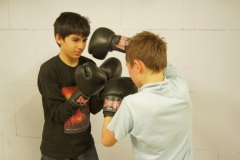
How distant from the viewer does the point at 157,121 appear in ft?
2.82

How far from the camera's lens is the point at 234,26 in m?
1.54

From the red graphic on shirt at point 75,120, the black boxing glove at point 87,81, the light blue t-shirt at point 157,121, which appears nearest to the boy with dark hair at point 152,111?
the light blue t-shirt at point 157,121

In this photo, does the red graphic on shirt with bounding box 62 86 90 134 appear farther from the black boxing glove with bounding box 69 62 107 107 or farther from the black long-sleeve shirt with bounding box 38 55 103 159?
the black boxing glove with bounding box 69 62 107 107

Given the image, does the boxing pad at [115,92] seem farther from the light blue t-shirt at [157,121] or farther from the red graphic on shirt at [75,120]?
the red graphic on shirt at [75,120]

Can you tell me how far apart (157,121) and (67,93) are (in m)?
0.53

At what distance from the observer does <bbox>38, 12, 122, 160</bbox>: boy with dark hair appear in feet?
3.73

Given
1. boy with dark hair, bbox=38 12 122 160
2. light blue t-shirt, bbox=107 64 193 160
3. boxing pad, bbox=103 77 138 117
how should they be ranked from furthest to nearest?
boy with dark hair, bbox=38 12 122 160, boxing pad, bbox=103 77 138 117, light blue t-shirt, bbox=107 64 193 160

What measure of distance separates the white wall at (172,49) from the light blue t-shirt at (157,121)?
2.37 ft

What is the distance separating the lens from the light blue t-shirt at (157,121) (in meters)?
0.84

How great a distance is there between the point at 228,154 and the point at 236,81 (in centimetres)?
51

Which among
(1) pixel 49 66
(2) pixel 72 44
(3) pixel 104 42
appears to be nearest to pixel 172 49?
(3) pixel 104 42

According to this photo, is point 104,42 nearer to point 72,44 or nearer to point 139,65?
point 72,44

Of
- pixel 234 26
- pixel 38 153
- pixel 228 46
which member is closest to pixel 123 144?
pixel 38 153

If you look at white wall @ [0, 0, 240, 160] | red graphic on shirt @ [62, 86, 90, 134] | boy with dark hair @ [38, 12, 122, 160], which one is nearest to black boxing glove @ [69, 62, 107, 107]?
boy with dark hair @ [38, 12, 122, 160]
